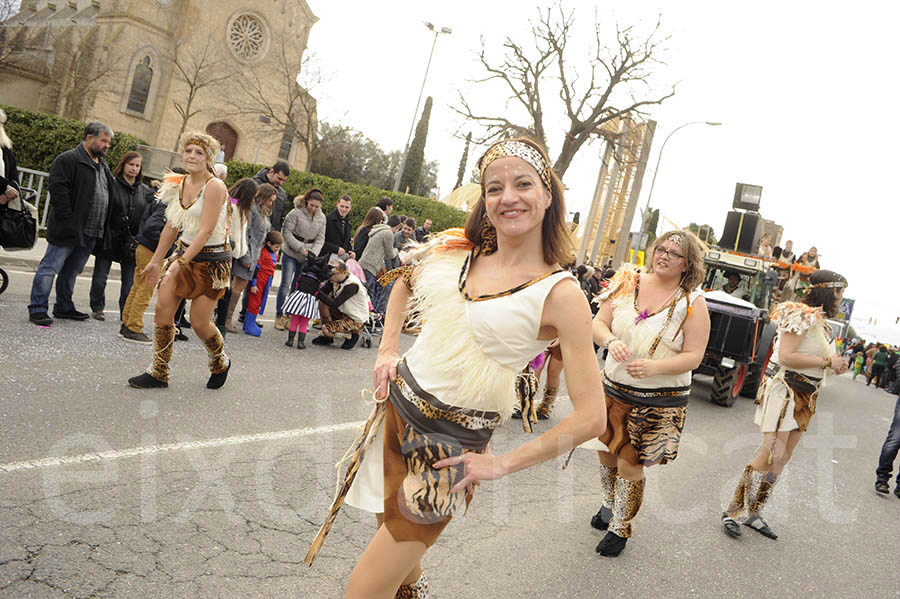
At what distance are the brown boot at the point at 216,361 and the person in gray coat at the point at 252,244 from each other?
9.10ft

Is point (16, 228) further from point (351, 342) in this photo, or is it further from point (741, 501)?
point (741, 501)

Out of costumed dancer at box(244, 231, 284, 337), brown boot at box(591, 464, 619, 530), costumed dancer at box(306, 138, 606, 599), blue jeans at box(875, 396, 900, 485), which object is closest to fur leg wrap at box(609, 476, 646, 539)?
brown boot at box(591, 464, 619, 530)

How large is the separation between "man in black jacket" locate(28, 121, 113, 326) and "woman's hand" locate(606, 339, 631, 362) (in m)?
5.61

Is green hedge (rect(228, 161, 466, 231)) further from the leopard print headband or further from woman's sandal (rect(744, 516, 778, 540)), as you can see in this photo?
the leopard print headband

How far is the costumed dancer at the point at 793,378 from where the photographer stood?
16.6ft

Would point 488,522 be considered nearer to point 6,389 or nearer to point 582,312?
point 582,312

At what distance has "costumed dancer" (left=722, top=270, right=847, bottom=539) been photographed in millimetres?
5047

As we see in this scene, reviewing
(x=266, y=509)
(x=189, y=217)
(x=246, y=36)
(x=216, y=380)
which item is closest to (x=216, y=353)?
(x=216, y=380)

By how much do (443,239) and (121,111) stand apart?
40566mm

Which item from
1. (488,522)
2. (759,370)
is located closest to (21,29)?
(759,370)

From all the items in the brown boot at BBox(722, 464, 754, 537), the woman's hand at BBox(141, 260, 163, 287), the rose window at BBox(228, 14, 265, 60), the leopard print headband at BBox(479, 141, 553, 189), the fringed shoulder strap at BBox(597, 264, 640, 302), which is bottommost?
the brown boot at BBox(722, 464, 754, 537)

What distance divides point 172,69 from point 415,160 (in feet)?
49.3

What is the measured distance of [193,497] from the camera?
3.84 meters

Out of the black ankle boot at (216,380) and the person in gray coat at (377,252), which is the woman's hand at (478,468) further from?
the person in gray coat at (377,252)
